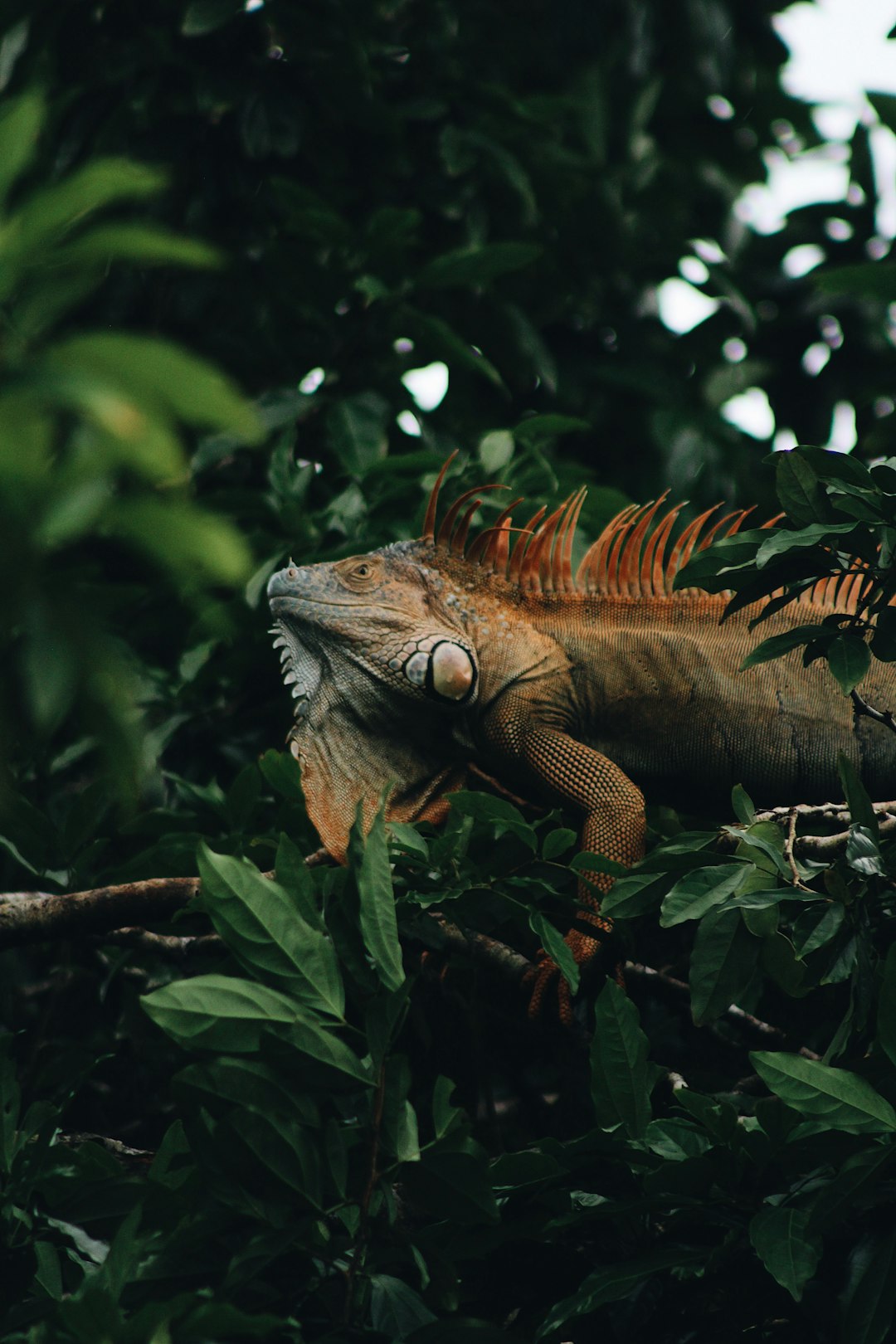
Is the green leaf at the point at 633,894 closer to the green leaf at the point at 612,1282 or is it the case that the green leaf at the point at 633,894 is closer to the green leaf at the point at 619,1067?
the green leaf at the point at 619,1067

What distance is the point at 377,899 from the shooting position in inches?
89.8

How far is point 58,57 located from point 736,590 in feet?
12.7

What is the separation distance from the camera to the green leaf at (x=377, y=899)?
2.24 meters

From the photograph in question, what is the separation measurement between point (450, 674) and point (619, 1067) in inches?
48.8

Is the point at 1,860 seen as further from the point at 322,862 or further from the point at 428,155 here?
the point at 428,155

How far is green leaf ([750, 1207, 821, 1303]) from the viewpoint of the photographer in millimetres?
2088

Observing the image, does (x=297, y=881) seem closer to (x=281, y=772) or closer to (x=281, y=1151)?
(x=281, y=1151)

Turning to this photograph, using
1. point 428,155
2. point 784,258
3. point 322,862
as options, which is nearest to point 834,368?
point 784,258

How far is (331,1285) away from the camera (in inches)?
86.9

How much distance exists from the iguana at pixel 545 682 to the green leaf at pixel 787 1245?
4.01 feet

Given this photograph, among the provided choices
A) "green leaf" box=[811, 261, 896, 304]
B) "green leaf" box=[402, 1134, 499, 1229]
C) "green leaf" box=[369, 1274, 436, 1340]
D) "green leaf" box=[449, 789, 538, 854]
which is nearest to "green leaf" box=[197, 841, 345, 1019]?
"green leaf" box=[402, 1134, 499, 1229]

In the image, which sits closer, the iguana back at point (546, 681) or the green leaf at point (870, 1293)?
the green leaf at point (870, 1293)

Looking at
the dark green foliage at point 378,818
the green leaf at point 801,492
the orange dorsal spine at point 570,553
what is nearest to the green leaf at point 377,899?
the dark green foliage at point 378,818

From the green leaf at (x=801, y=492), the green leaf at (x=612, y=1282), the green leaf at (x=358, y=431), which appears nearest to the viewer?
the green leaf at (x=612, y=1282)
